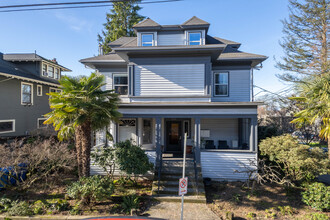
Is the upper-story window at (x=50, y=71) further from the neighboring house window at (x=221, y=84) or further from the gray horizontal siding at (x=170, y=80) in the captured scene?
the neighboring house window at (x=221, y=84)

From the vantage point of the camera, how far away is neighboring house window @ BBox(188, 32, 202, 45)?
1222cm

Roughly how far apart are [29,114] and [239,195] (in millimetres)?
19696

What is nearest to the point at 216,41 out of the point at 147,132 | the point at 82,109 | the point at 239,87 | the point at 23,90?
the point at 239,87

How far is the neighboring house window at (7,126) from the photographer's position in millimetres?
14230

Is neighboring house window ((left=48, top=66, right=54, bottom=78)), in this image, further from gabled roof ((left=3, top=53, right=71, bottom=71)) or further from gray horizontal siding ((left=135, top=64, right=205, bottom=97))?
gray horizontal siding ((left=135, top=64, right=205, bottom=97))

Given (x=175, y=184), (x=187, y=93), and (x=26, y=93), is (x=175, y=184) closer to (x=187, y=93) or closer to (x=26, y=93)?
(x=187, y=93)

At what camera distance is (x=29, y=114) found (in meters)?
16.9

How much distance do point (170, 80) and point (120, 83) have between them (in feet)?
13.0

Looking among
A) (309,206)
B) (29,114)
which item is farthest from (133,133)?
(29,114)

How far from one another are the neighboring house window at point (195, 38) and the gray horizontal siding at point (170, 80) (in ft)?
8.18

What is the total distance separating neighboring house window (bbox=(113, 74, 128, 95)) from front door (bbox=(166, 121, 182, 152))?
13.3 feet

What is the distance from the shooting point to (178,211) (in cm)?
686

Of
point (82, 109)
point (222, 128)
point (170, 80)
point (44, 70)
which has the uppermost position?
point (44, 70)

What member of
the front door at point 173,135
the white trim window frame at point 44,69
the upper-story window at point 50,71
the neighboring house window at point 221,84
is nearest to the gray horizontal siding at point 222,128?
the front door at point 173,135
